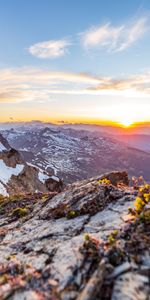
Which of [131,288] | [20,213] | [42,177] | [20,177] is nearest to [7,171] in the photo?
[20,177]

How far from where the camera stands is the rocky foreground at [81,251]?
7.87 m

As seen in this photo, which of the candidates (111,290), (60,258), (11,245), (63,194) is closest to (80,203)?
(63,194)

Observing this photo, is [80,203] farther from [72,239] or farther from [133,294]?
[133,294]

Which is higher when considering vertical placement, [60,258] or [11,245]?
[60,258]

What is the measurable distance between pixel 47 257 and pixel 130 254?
305 cm

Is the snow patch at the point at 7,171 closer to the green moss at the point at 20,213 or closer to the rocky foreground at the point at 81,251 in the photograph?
the green moss at the point at 20,213

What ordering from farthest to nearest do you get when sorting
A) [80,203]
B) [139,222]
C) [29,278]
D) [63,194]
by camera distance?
[63,194] → [80,203] → [139,222] → [29,278]

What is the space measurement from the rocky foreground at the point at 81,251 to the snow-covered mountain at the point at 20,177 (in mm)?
74169

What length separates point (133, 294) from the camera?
24.0 ft

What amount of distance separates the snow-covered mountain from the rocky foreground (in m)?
74.2

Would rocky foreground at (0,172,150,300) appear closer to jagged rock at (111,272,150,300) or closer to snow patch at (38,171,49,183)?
jagged rock at (111,272,150,300)

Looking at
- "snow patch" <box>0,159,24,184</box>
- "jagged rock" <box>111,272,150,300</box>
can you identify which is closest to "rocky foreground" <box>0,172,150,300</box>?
"jagged rock" <box>111,272,150,300</box>

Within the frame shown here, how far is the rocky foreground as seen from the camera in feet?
25.8

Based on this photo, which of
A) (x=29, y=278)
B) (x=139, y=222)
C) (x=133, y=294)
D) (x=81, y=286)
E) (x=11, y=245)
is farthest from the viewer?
(x=11, y=245)
